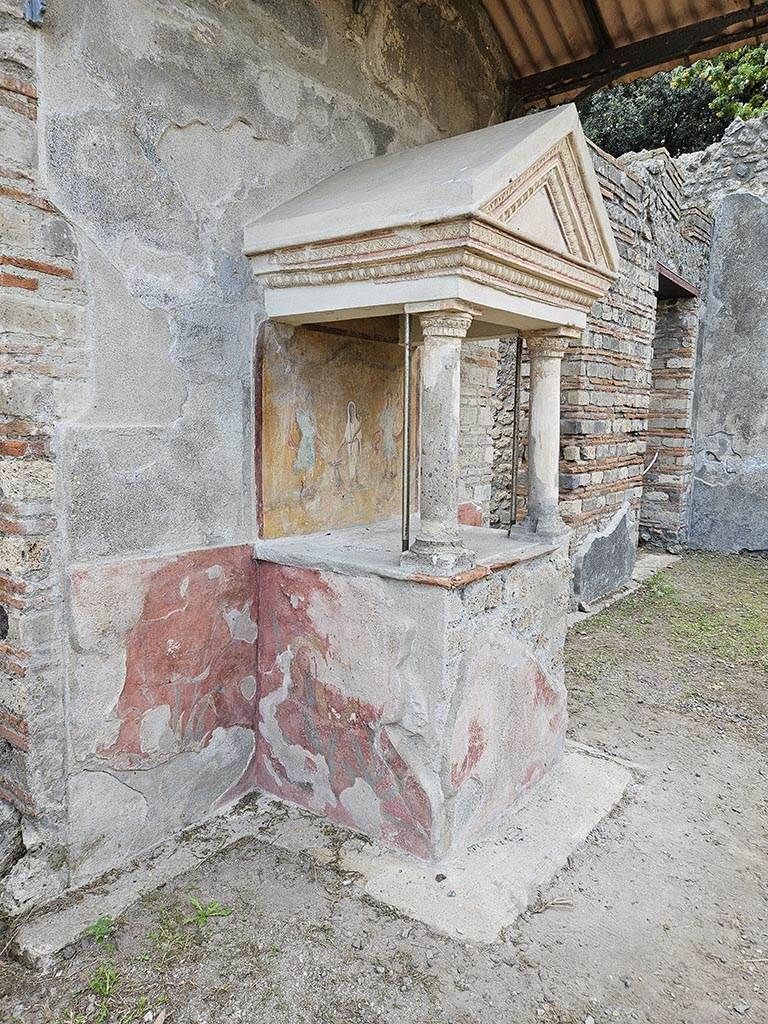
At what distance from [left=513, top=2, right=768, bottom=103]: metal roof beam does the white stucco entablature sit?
4.52 feet

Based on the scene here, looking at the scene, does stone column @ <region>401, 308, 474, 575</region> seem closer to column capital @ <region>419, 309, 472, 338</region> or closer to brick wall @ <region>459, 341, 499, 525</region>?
column capital @ <region>419, 309, 472, 338</region>

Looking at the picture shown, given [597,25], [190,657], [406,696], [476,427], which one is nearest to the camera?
[406,696]

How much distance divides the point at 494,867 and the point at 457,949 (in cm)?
40

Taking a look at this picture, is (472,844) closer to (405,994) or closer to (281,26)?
(405,994)

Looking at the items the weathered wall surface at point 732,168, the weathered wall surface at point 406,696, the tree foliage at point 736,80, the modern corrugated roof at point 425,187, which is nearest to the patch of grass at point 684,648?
the weathered wall surface at point 406,696

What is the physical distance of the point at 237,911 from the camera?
7.39 ft

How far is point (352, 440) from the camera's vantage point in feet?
10.4

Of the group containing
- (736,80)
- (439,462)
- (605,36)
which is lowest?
(439,462)

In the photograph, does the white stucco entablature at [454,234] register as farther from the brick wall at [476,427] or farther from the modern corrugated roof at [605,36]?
the modern corrugated roof at [605,36]

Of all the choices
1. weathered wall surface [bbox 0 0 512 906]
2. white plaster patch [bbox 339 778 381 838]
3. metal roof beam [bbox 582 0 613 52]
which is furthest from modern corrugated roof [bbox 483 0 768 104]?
white plaster patch [bbox 339 778 381 838]

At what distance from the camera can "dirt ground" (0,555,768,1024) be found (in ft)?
6.32

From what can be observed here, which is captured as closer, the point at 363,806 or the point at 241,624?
the point at 363,806

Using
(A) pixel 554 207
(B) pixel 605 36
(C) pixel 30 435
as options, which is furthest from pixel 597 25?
(C) pixel 30 435

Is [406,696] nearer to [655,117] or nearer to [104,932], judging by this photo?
[104,932]
